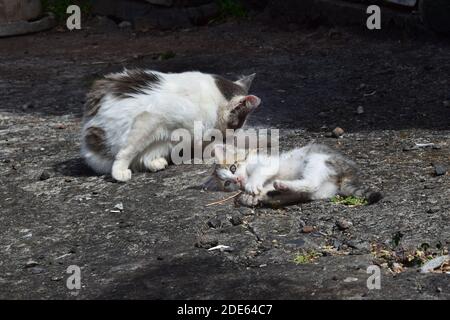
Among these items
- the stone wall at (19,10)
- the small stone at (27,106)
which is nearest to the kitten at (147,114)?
the small stone at (27,106)

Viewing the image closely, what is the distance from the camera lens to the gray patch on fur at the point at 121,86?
7210 mm

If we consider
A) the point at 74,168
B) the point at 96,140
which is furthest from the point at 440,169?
A: the point at 74,168

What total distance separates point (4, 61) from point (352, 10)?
4.57 meters

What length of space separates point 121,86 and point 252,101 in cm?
108

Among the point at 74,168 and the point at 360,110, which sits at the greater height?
the point at 360,110

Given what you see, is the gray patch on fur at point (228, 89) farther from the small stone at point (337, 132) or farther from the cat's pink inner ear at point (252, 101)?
the small stone at point (337, 132)

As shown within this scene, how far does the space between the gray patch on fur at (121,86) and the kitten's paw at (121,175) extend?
1.95 feet

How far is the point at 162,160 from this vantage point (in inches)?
283

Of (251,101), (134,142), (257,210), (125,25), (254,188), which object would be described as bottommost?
(257,210)

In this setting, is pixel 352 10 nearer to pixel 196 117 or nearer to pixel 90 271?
pixel 196 117

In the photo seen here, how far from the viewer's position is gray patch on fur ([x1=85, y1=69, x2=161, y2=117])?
7.21 meters

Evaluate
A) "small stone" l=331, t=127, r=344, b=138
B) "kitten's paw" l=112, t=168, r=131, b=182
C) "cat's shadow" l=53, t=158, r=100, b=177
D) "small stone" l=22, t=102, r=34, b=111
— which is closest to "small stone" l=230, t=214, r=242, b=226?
"kitten's paw" l=112, t=168, r=131, b=182

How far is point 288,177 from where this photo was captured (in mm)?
6391

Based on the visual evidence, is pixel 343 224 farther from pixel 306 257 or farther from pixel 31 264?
pixel 31 264
